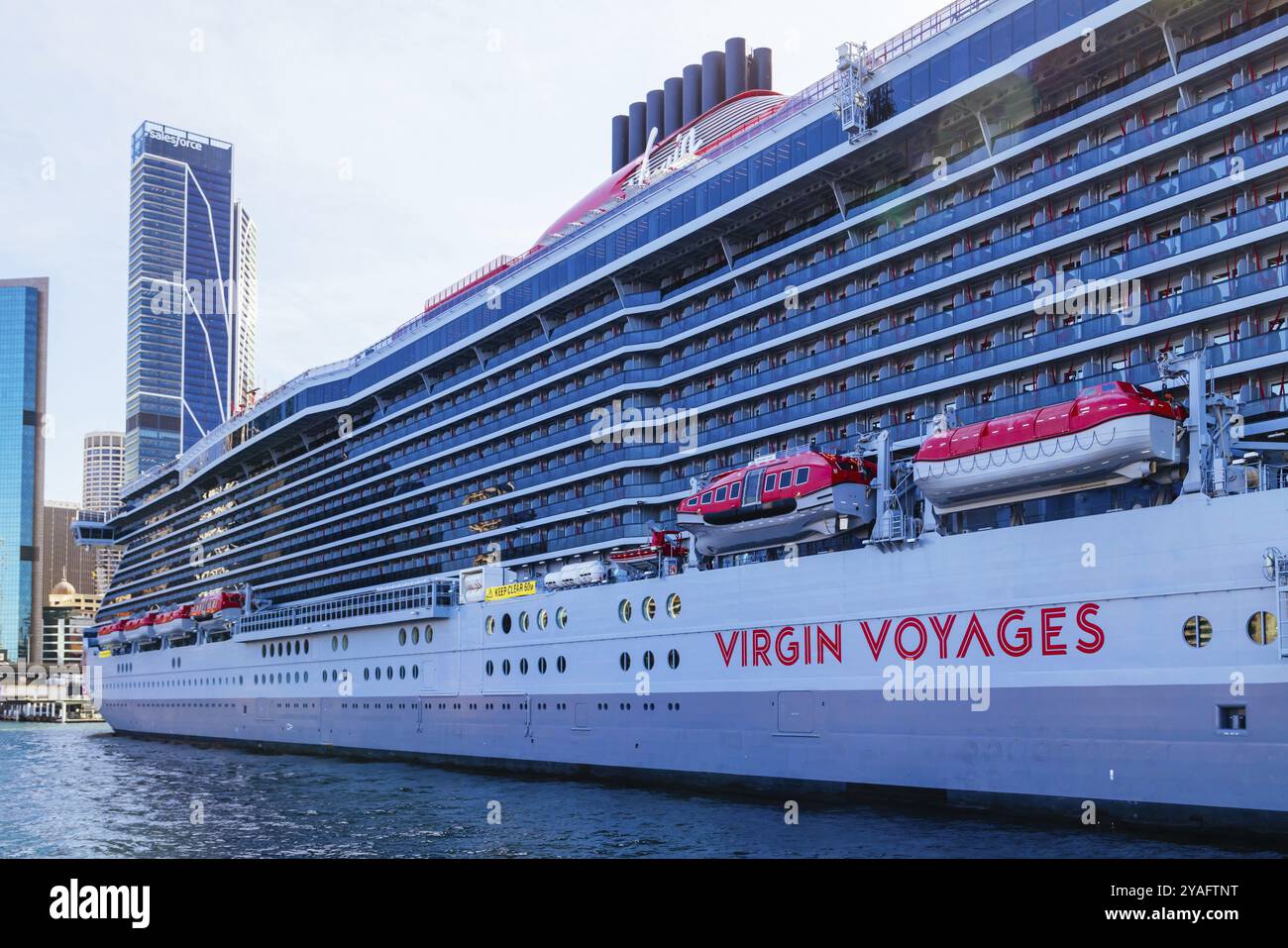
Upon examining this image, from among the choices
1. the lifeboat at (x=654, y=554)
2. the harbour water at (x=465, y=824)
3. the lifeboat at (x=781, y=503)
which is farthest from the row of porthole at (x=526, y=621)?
the lifeboat at (x=781, y=503)

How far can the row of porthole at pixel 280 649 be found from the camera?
56.9 metres

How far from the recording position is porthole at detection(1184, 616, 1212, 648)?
22.9m

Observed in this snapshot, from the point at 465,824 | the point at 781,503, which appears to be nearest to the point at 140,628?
the point at 465,824

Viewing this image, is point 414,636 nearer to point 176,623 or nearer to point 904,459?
point 904,459

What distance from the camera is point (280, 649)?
5934 cm

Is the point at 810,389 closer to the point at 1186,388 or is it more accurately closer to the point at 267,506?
the point at 1186,388

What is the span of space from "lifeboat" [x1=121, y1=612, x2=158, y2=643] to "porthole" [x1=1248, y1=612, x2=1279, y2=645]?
2640 inches

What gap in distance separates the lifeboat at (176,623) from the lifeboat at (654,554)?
3985 centimetres

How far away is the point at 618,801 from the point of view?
105ft

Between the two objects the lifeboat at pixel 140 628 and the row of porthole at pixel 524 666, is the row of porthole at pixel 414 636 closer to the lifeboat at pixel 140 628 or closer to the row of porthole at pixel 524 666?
the row of porthole at pixel 524 666

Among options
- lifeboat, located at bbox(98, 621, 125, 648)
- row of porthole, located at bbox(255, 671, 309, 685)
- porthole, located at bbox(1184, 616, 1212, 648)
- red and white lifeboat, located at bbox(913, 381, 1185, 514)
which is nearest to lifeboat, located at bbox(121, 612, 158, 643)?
lifeboat, located at bbox(98, 621, 125, 648)
